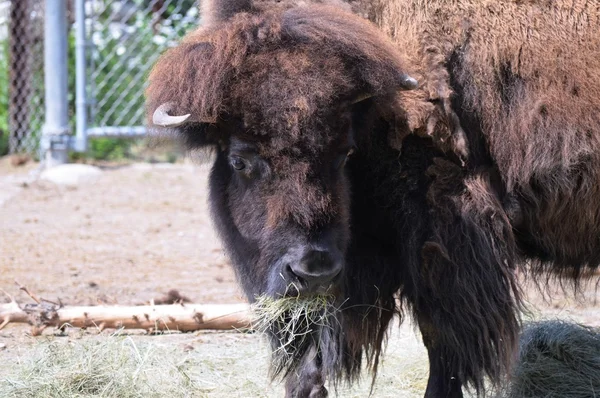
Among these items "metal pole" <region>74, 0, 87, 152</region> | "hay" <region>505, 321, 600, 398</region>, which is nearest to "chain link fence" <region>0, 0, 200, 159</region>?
"metal pole" <region>74, 0, 87, 152</region>

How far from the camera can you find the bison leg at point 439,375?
147 inches

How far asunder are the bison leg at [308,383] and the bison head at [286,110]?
61 centimetres

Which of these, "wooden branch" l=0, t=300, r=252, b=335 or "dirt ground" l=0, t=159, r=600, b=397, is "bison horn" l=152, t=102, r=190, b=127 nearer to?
"dirt ground" l=0, t=159, r=600, b=397

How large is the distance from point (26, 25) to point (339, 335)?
8.37 meters

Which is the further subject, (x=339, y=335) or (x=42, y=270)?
(x=42, y=270)

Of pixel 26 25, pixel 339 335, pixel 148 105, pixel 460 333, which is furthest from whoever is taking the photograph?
pixel 26 25

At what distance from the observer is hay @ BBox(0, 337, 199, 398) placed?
3.80m

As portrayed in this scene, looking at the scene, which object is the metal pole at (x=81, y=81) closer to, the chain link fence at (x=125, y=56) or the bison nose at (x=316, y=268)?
the chain link fence at (x=125, y=56)

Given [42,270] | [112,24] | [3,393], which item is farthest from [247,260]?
[112,24]

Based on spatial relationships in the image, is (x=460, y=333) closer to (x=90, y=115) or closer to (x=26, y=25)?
(x=90, y=115)

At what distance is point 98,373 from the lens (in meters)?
Answer: 3.92

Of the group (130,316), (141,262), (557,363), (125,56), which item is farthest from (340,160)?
(125,56)

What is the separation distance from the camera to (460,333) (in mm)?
3572

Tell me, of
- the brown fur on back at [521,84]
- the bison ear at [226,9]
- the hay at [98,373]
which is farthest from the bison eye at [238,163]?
the hay at [98,373]
